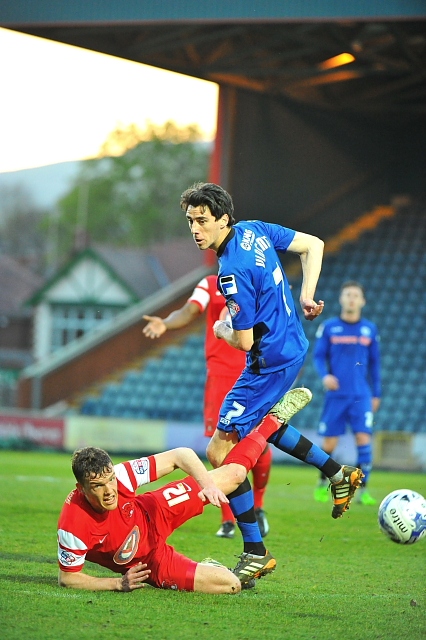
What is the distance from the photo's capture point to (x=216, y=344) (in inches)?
292

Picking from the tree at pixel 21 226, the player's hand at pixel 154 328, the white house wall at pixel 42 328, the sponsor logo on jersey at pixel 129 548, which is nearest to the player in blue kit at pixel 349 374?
the player's hand at pixel 154 328

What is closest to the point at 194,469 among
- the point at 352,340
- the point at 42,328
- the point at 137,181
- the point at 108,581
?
the point at 108,581

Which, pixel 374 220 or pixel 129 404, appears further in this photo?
pixel 374 220

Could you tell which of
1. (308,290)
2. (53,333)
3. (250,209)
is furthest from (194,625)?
(53,333)

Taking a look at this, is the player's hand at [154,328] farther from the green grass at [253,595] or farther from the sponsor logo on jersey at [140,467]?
the sponsor logo on jersey at [140,467]

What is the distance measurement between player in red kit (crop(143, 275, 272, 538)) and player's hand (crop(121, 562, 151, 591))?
90.2 inches

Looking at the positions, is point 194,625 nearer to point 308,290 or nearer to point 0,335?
point 308,290

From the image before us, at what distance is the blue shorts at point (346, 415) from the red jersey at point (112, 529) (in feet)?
17.1

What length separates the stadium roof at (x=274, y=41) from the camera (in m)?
13.5

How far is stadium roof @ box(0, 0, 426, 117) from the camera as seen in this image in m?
13.5

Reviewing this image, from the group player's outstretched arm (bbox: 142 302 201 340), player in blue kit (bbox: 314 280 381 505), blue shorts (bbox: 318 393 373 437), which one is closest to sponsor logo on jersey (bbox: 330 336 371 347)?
player in blue kit (bbox: 314 280 381 505)

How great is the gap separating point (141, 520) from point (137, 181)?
2329 inches

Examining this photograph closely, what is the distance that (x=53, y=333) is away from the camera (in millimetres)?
44375

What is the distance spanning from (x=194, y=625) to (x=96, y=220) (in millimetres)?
60062
